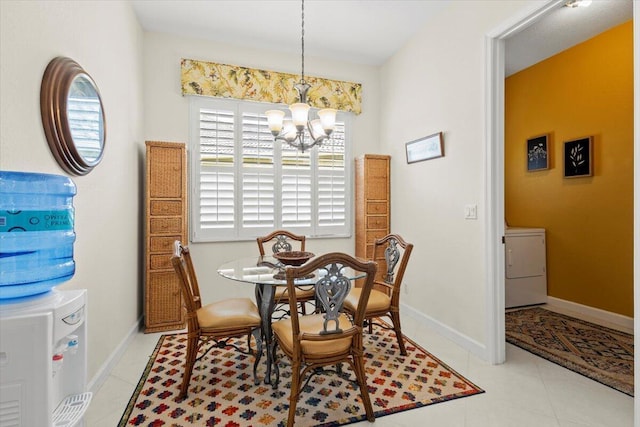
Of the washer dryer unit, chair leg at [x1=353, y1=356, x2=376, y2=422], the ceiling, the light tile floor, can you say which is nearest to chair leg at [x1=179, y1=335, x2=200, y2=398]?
the light tile floor

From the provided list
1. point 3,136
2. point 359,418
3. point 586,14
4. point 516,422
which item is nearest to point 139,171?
point 3,136

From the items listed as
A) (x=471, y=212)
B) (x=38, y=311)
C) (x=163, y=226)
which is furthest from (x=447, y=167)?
(x=38, y=311)

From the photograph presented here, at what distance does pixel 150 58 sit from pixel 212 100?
2.38 feet

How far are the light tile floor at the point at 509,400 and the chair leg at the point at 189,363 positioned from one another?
0.35 meters

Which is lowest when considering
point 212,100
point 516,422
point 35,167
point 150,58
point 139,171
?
point 516,422

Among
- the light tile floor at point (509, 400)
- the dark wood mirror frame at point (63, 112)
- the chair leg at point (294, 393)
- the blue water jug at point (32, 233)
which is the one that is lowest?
the light tile floor at point (509, 400)

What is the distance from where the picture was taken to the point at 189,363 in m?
2.04

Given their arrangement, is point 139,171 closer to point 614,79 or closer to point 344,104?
point 344,104

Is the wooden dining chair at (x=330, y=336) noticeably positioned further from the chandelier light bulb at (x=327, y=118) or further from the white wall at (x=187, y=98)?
the white wall at (x=187, y=98)

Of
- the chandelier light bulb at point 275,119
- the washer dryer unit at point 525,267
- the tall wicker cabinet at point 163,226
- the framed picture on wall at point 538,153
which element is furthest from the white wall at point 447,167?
the tall wicker cabinet at point 163,226

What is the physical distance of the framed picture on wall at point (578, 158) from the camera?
3.47m

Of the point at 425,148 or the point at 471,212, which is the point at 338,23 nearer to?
the point at 425,148

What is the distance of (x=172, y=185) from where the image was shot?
123 inches

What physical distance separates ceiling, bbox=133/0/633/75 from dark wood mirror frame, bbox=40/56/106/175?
1626mm
